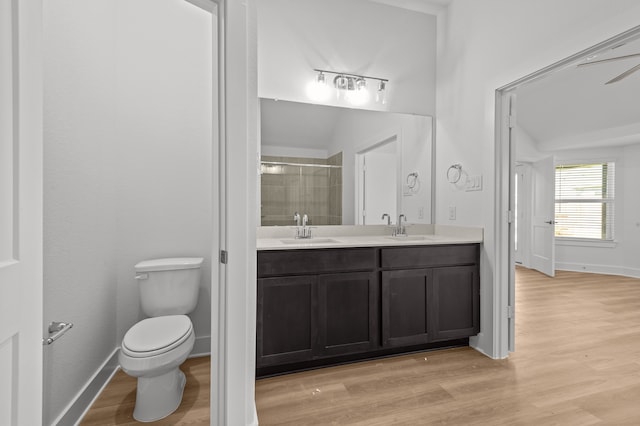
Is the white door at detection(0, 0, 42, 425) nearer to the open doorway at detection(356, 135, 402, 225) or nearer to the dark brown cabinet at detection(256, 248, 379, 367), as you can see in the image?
the dark brown cabinet at detection(256, 248, 379, 367)

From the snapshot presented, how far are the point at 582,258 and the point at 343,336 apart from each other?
5.70m

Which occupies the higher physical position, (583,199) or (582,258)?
(583,199)

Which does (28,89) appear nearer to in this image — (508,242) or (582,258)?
(508,242)

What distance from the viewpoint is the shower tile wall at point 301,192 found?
8.59 feet

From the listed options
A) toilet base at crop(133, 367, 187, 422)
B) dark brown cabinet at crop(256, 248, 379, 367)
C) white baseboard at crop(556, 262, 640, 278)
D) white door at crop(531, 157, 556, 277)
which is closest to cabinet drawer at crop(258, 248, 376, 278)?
dark brown cabinet at crop(256, 248, 379, 367)

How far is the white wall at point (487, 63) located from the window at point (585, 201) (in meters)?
4.47

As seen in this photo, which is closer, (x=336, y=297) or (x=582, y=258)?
(x=336, y=297)

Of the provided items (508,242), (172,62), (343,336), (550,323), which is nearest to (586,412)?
(508,242)

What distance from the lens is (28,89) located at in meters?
0.77

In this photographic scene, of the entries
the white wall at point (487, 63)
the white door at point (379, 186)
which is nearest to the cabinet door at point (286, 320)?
the white door at point (379, 186)

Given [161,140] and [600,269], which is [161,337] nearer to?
[161,140]

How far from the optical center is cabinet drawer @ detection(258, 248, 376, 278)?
2.09 metres

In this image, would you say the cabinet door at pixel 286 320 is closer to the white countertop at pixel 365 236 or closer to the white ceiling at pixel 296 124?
the white countertop at pixel 365 236

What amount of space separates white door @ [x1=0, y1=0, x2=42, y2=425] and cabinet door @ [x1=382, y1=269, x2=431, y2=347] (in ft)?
6.43
